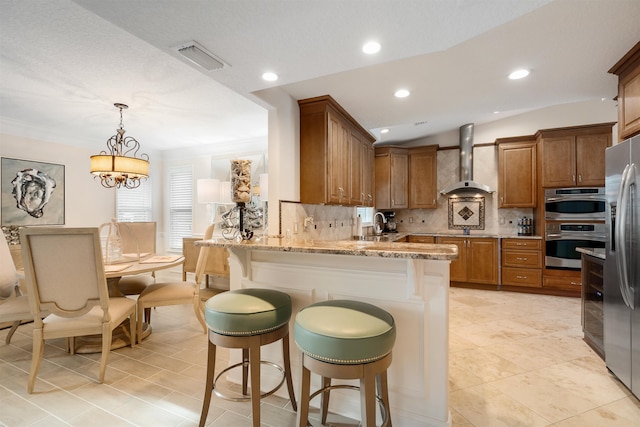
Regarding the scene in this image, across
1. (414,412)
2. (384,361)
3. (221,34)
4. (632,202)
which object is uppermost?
(221,34)

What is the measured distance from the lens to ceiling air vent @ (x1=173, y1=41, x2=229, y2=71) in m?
1.74

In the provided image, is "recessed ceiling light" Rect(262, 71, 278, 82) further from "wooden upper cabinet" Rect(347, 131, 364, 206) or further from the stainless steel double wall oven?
the stainless steel double wall oven

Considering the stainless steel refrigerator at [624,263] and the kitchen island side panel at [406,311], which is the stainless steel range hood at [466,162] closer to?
the stainless steel refrigerator at [624,263]

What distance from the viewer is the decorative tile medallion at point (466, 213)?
5.61m

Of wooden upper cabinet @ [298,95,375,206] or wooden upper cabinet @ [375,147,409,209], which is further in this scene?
wooden upper cabinet @ [375,147,409,209]

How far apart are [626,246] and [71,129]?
622cm

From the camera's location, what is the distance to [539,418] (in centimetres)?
184

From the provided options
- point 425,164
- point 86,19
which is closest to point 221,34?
point 86,19

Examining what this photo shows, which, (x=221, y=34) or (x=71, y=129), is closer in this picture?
(x=221, y=34)

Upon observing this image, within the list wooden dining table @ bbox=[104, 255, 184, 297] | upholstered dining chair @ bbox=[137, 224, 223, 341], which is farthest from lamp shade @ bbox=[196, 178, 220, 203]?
wooden dining table @ bbox=[104, 255, 184, 297]

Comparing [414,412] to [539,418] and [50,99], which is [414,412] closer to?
[539,418]

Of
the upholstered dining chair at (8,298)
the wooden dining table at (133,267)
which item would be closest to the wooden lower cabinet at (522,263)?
the wooden dining table at (133,267)

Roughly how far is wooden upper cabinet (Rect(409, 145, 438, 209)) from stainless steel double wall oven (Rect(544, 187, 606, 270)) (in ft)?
5.85

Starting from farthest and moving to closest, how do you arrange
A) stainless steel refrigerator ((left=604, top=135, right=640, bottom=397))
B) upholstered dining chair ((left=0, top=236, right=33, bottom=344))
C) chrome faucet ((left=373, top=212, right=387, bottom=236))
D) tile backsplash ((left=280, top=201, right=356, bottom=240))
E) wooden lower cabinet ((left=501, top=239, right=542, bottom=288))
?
chrome faucet ((left=373, top=212, right=387, bottom=236))
wooden lower cabinet ((left=501, top=239, right=542, bottom=288))
tile backsplash ((left=280, top=201, right=356, bottom=240))
upholstered dining chair ((left=0, top=236, right=33, bottom=344))
stainless steel refrigerator ((left=604, top=135, right=640, bottom=397))
